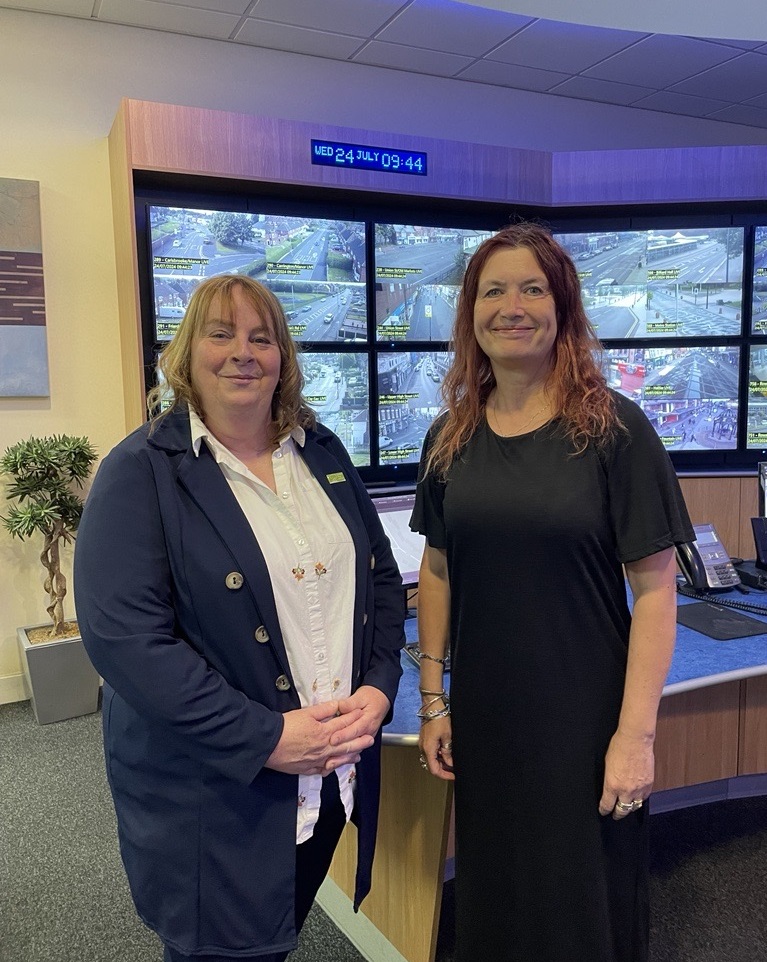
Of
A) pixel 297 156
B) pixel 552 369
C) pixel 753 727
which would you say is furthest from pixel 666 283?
pixel 552 369

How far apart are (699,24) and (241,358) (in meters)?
2.05

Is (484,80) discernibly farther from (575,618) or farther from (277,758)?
(277,758)

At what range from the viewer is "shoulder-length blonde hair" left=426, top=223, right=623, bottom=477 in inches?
48.7

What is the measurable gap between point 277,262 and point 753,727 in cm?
249

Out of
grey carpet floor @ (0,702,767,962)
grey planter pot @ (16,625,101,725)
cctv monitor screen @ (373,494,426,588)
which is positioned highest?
cctv monitor screen @ (373,494,426,588)

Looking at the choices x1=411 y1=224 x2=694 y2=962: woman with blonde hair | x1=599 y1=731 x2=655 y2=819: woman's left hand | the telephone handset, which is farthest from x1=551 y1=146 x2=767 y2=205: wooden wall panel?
x1=599 y1=731 x2=655 y2=819: woman's left hand

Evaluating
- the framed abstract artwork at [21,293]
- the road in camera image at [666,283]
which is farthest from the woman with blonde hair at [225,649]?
the road in camera image at [666,283]

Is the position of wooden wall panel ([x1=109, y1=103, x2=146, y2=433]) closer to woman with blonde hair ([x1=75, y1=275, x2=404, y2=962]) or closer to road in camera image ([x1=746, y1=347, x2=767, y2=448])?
woman with blonde hair ([x1=75, y1=275, x2=404, y2=962])

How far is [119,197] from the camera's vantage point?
310cm

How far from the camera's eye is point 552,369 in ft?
4.33

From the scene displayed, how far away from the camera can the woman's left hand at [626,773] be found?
1.21 m

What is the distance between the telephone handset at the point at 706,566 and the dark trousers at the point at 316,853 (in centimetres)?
155

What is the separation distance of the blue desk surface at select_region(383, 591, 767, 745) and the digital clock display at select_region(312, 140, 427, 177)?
1955mm

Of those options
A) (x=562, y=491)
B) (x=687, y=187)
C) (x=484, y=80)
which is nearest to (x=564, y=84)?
(x=484, y=80)
